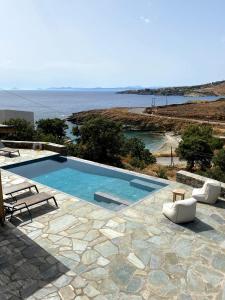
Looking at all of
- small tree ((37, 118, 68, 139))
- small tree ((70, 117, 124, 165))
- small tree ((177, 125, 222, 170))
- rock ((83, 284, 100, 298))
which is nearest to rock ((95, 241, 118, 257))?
rock ((83, 284, 100, 298))

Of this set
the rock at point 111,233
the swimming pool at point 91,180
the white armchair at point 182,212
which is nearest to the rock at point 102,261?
the rock at point 111,233

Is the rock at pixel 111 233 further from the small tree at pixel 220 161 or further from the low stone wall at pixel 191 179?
the small tree at pixel 220 161

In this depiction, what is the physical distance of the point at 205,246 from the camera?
5668 millimetres

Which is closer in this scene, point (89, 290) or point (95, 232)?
point (89, 290)

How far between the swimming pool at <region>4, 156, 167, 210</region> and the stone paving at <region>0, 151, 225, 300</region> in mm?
1395

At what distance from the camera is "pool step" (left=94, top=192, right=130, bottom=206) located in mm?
8097

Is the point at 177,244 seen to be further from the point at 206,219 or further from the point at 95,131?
the point at 95,131

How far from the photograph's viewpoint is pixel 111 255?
5.29 m

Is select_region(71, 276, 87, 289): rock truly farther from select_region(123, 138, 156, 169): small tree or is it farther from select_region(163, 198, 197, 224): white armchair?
select_region(123, 138, 156, 169): small tree

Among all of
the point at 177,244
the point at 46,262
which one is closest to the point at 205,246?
the point at 177,244

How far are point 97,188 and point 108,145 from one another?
6656 mm

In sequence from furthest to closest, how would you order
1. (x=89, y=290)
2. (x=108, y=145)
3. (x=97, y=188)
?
(x=108, y=145), (x=97, y=188), (x=89, y=290)

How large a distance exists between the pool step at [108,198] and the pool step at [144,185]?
129cm

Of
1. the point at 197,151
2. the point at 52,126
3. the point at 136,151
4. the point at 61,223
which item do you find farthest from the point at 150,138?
the point at 61,223
